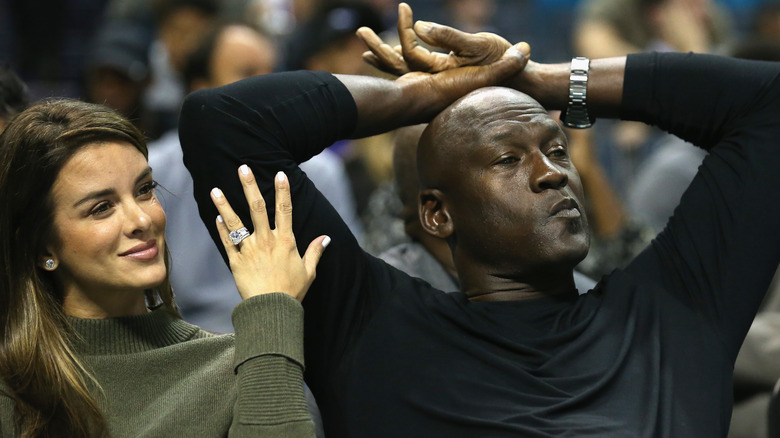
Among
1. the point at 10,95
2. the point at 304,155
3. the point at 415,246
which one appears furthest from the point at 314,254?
the point at 10,95

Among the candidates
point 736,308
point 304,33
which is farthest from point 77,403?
point 304,33

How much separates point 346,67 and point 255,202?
9.04ft

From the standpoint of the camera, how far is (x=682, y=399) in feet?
7.08

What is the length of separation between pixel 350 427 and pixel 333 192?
5.97ft

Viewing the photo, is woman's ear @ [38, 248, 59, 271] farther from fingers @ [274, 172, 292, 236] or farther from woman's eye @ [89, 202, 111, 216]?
fingers @ [274, 172, 292, 236]

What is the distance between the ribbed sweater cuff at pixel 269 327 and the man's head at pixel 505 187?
49 cm

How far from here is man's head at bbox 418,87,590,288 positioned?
2.27 meters

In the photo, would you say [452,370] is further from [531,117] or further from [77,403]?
[77,403]

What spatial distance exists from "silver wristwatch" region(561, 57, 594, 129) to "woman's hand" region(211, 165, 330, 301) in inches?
27.9

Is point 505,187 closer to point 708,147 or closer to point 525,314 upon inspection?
point 525,314

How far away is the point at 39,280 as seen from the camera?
88.7 inches

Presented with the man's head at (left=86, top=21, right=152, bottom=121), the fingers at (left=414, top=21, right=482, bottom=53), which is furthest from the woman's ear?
the man's head at (left=86, top=21, right=152, bottom=121)

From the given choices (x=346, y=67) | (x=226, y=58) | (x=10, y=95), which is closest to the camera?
(x=10, y=95)

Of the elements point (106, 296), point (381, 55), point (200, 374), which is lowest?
point (200, 374)
